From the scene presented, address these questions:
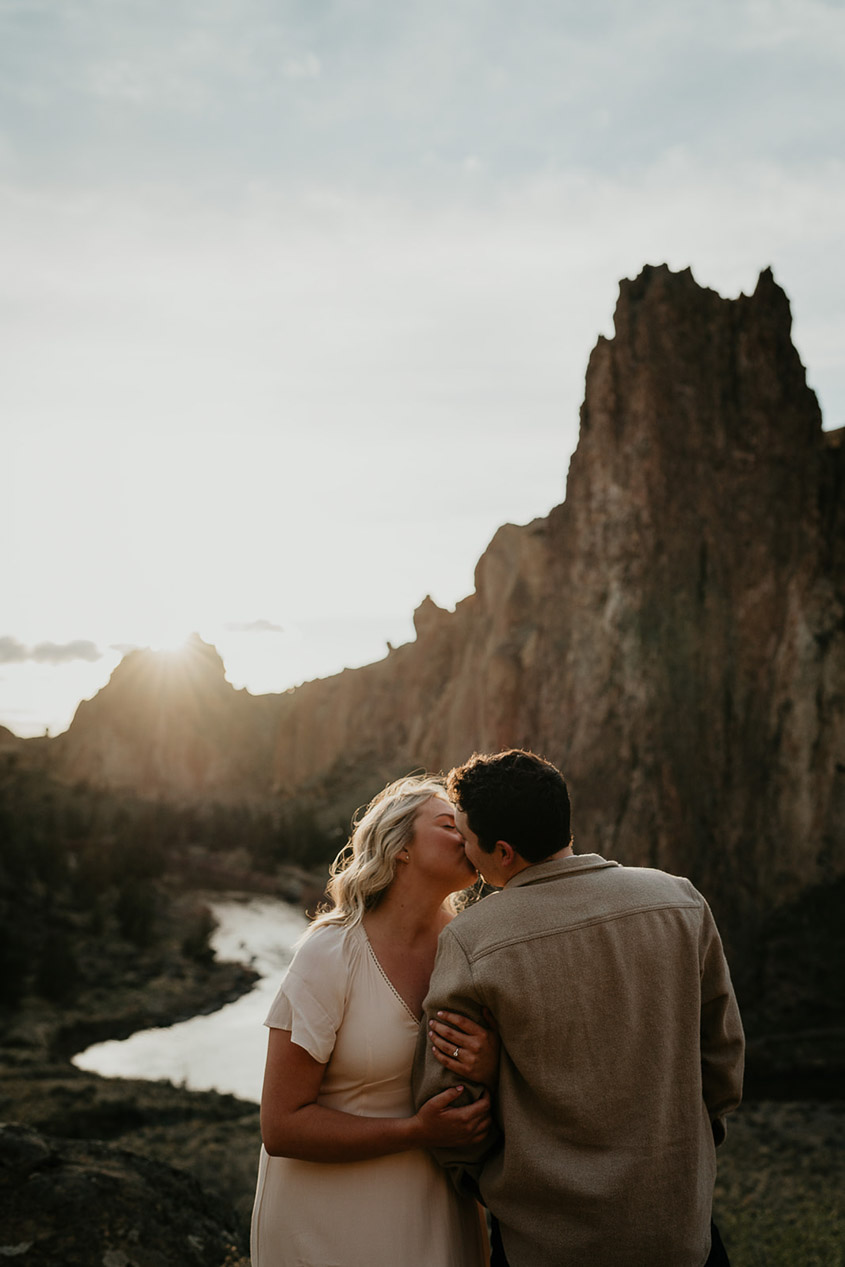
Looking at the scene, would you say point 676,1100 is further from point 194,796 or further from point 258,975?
point 194,796

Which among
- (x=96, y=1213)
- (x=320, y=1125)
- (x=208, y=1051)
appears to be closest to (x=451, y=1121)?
(x=320, y=1125)

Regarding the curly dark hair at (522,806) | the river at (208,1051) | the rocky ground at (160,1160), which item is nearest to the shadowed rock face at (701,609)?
the river at (208,1051)

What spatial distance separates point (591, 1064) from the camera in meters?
1.85

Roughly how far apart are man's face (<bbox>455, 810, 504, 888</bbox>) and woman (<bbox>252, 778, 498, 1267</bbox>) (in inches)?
6.1

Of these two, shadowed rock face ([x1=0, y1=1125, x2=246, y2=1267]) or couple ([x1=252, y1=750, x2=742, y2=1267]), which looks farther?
shadowed rock face ([x1=0, y1=1125, x2=246, y2=1267])

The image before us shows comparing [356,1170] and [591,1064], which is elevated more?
[591,1064]

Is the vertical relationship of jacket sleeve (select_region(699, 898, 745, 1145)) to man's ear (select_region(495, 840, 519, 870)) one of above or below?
below

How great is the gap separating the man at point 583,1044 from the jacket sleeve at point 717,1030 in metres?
0.01

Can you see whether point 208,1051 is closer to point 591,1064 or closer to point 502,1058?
point 502,1058

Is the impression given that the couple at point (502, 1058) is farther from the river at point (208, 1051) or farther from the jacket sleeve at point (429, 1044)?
the river at point (208, 1051)

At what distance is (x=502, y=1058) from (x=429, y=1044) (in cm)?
17

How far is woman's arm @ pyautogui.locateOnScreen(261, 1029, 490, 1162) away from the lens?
1965mm

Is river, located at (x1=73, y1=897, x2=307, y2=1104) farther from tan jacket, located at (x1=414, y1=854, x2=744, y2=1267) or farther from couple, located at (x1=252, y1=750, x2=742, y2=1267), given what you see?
tan jacket, located at (x1=414, y1=854, x2=744, y2=1267)

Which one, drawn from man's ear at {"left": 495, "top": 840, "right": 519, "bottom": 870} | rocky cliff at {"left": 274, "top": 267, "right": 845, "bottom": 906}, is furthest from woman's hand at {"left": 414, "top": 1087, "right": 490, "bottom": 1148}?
rocky cliff at {"left": 274, "top": 267, "right": 845, "bottom": 906}
